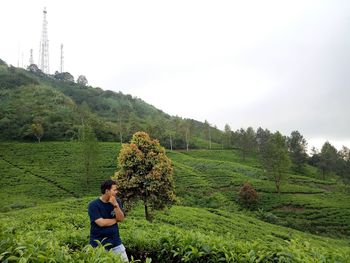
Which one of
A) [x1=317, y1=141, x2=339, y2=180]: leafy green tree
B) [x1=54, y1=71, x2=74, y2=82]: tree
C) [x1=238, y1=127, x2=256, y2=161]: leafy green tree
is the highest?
[x1=54, y1=71, x2=74, y2=82]: tree

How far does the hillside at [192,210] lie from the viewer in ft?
21.7

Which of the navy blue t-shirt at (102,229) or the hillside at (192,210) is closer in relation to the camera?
the hillside at (192,210)

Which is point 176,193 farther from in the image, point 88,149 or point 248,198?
point 88,149

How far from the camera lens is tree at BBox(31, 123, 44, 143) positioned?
78100mm

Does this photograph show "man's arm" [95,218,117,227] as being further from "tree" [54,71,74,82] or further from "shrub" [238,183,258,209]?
"tree" [54,71,74,82]

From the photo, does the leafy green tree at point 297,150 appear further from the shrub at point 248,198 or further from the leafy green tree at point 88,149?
the leafy green tree at point 88,149

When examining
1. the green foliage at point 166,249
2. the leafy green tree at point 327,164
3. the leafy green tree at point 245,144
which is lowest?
the leafy green tree at point 327,164

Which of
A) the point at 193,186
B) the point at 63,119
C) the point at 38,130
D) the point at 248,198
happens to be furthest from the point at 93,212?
the point at 63,119

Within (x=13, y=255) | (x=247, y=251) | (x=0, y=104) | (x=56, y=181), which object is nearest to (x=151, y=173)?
(x=247, y=251)

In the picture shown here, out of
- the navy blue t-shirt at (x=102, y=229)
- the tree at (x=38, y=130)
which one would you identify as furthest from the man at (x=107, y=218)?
the tree at (x=38, y=130)

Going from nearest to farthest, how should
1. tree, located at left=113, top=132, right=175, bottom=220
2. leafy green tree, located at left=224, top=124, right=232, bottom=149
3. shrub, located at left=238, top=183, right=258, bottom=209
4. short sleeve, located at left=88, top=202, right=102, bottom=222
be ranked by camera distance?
short sleeve, located at left=88, top=202, right=102, bottom=222
tree, located at left=113, top=132, right=175, bottom=220
shrub, located at left=238, top=183, right=258, bottom=209
leafy green tree, located at left=224, top=124, right=232, bottom=149

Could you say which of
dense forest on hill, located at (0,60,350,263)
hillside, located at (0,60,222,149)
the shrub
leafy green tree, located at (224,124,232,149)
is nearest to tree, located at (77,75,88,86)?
hillside, located at (0,60,222,149)

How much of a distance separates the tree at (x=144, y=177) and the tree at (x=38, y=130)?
59.5 meters

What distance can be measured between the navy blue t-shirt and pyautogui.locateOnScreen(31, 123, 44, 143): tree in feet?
248
